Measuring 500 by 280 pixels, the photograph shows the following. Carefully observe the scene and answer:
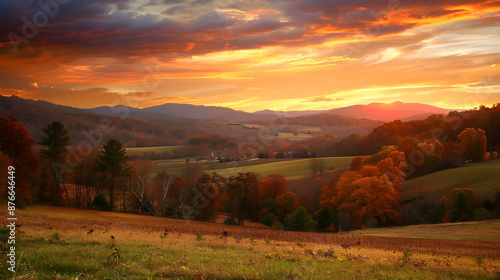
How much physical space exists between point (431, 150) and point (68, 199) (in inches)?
3103

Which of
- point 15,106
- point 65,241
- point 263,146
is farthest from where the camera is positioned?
point 263,146

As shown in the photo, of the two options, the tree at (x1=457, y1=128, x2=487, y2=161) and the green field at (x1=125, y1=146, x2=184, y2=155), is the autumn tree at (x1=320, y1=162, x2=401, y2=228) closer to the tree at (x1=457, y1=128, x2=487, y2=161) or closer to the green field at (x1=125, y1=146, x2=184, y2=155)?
the tree at (x1=457, y1=128, x2=487, y2=161)

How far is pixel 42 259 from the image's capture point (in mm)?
10523

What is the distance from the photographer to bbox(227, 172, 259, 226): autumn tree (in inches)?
2530

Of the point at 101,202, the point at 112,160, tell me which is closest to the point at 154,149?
the point at 112,160

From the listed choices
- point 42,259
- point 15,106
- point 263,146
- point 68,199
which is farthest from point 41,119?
point 42,259

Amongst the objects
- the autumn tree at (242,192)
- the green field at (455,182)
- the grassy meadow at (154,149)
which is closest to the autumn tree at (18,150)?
the autumn tree at (242,192)

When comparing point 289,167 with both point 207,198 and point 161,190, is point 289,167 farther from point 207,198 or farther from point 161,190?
point 161,190

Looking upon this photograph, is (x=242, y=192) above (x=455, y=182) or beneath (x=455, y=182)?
beneath

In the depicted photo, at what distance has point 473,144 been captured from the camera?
286ft

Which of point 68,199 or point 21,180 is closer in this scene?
point 21,180

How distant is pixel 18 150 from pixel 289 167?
81442 millimetres

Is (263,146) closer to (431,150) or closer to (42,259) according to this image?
(431,150)

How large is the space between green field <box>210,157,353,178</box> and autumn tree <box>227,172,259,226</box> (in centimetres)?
3341
